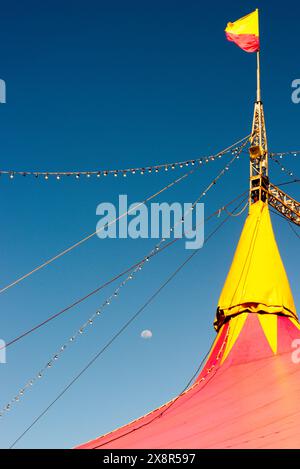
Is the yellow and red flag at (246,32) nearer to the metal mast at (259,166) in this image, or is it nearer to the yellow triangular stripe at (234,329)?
the metal mast at (259,166)

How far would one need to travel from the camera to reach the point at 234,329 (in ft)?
34.2

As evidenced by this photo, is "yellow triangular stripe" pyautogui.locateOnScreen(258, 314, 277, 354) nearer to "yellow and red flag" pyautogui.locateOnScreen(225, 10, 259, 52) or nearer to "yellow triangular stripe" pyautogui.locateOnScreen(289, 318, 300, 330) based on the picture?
"yellow triangular stripe" pyautogui.locateOnScreen(289, 318, 300, 330)

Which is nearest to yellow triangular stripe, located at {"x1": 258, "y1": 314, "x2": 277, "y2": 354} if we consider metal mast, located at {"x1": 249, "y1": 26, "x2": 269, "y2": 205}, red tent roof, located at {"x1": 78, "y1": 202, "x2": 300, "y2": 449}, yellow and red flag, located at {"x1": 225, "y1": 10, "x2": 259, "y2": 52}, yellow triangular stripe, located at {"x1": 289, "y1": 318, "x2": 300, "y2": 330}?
red tent roof, located at {"x1": 78, "y1": 202, "x2": 300, "y2": 449}

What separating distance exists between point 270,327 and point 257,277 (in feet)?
3.04

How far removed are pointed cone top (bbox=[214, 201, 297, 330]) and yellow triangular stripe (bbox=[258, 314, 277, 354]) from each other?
0.10m

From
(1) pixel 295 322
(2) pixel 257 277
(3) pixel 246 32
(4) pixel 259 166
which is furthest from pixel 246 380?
(3) pixel 246 32

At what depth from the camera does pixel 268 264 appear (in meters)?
10.9

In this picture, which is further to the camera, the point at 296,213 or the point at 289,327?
the point at 296,213

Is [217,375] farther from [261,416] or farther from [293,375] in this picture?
[261,416]

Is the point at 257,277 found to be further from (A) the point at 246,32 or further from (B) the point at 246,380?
(A) the point at 246,32

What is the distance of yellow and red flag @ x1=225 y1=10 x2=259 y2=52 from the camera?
13.2m

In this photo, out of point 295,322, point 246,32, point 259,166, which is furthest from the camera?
point 246,32
